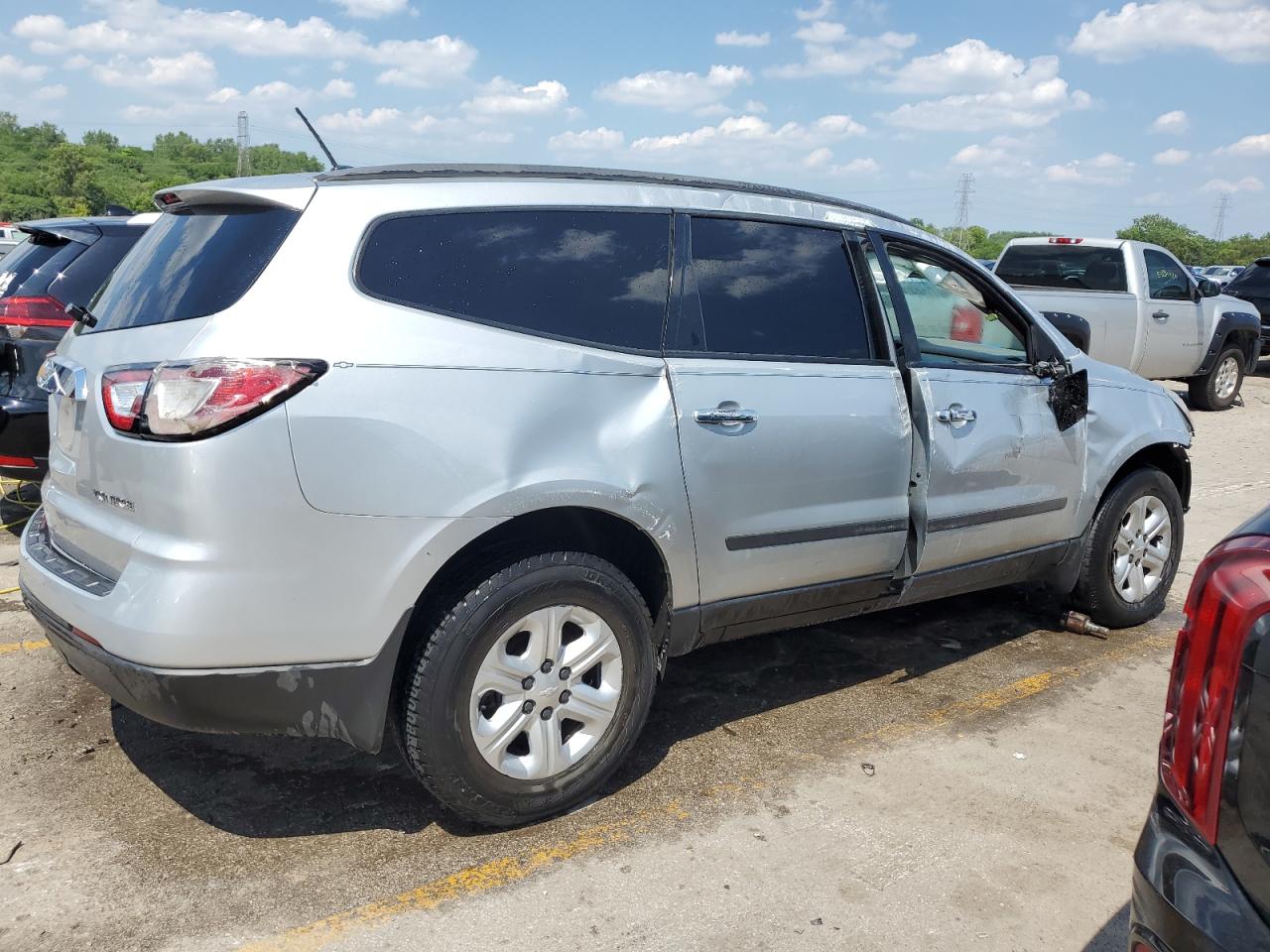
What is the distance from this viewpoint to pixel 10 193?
251ft

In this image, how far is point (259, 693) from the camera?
269cm

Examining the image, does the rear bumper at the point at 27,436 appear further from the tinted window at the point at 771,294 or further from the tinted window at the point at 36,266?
the tinted window at the point at 771,294

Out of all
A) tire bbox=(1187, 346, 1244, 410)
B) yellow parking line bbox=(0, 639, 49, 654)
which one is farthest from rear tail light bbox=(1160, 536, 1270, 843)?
tire bbox=(1187, 346, 1244, 410)

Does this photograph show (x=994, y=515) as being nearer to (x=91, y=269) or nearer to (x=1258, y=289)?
(x=91, y=269)

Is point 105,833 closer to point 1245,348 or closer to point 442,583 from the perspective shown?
point 442,583

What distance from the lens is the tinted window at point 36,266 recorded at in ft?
18.7

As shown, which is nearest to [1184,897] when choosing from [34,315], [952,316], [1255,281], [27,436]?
[952,316]

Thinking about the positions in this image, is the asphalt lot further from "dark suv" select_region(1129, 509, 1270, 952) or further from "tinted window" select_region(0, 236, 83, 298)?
"tinted window" select_region(0, 236, 83, 298)

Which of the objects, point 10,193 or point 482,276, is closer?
point 482,276

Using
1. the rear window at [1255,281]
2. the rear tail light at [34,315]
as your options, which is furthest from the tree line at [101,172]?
the rear tail light at [34,315]

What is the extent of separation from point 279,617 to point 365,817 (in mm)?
846

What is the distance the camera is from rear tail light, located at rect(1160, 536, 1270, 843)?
5.56ft

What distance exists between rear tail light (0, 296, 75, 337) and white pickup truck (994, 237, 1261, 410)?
9.37 metres

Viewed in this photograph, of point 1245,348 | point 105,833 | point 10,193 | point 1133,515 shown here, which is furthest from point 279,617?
point 10,193
